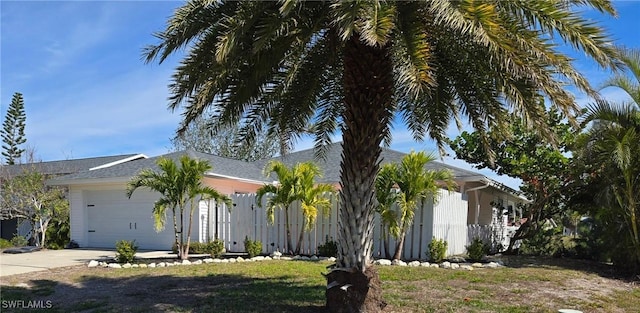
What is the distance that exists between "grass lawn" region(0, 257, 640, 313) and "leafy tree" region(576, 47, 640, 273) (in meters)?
0.99

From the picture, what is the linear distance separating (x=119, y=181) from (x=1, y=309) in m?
11.1

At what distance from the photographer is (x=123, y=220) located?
18656 millimetres

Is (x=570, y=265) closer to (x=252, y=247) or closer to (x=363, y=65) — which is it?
(x=252, y=247)

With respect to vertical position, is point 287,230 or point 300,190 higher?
point 300,190

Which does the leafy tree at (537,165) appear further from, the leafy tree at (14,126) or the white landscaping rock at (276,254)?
the leafy tree at (14,126)

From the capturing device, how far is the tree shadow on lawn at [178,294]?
7.64 m

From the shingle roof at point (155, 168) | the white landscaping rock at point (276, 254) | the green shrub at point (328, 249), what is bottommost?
the white landscaping rock at point (276, 254)

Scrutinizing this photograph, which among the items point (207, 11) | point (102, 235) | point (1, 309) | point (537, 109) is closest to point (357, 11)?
point (207, 11)

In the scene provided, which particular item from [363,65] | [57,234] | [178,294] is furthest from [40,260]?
[363,65]

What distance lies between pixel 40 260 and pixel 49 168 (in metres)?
14.7

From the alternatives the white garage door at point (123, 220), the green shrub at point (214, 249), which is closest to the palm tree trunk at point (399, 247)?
the green shrub at point (214, 249)

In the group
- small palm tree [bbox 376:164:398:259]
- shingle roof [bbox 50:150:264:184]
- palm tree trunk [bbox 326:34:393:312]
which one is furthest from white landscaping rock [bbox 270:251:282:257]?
palm tree trunk [bbox 326:34:393:312]

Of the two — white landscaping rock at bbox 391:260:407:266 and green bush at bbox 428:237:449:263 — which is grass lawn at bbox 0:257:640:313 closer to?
white landscaping rock at bbox 391:260:407:266

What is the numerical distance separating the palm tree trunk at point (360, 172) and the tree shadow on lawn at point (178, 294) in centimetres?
71
